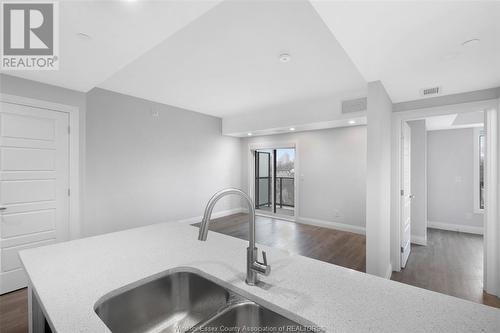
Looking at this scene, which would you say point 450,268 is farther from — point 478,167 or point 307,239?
point 478,167

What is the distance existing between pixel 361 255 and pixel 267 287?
10.2ft

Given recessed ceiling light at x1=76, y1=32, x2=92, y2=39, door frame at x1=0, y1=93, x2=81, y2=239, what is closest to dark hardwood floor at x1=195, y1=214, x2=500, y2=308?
door frame at x1=0, y1=93, x2=81, y2=239

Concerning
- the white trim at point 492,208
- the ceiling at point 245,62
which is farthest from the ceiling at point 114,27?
the white trim at point 492,208

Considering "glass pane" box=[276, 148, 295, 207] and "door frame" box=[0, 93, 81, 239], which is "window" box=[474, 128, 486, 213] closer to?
"glass pane" box=[276, 148, 295, 207]

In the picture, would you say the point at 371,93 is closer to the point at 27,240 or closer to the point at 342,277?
the point at 342,277

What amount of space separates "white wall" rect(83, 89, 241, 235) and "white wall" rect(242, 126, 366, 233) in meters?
2.11

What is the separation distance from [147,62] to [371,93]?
255 centimetres

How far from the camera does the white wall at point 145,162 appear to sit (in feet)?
11.3

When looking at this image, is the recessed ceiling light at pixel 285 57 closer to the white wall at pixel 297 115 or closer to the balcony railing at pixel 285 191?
the white wall at pixel 297 115

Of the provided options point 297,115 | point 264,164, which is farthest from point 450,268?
point 264,164

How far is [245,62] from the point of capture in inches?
101

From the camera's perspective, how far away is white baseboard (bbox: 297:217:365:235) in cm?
447

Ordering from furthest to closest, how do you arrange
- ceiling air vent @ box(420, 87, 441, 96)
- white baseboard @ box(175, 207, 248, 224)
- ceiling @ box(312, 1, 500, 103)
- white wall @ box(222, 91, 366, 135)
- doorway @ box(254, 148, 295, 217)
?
doorway @ box(254, 148, 295, 217), white baseboard @ box(175, 207, 248, 224), white wall @ box(222, 91, 366, 135), ceiling air vent @ box(420, 87, 441, 96), ceiling @ box(312, 1, 500, 103)

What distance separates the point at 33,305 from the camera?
1089 millimetres
